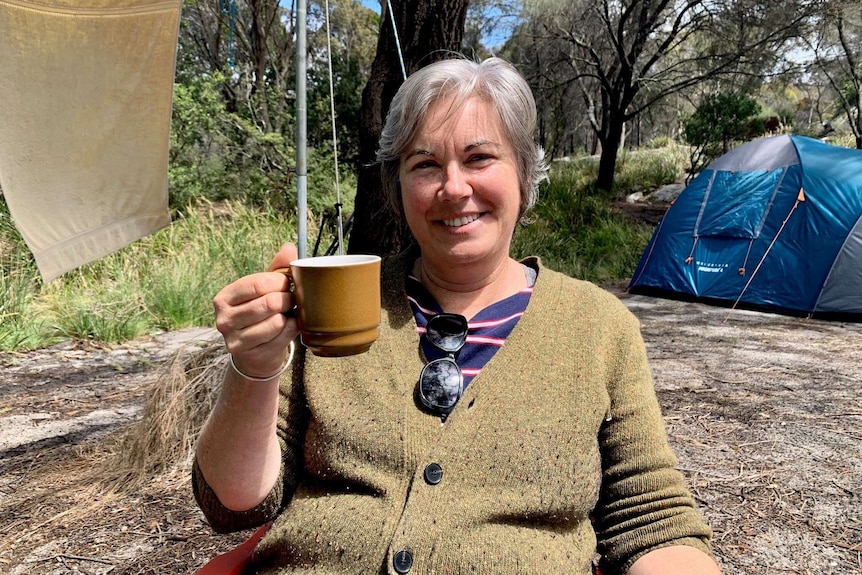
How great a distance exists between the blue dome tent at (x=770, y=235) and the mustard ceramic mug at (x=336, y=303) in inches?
234

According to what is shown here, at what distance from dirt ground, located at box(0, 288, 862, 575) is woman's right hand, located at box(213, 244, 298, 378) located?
4.33ft

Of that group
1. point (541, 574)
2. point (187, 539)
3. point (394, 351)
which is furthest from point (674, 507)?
point (187, 539)

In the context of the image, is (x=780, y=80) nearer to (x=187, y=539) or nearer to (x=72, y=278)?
(x=72, y=278)

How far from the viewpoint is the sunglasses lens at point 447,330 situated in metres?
1.26

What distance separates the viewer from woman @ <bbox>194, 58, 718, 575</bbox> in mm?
1066

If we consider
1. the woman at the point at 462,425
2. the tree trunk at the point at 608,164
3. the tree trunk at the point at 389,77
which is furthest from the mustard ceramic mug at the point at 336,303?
the tree trunk at the point at 608,164

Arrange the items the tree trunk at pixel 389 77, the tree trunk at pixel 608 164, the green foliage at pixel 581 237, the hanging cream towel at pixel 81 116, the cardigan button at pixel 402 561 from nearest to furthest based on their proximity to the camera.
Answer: the cardigan button at pixel 402 561 < the hanging cream towel at pixel 81 116 < the tree trunk at pixel 389 77 < the green foliage at pixel 581 237 < the tree trunk at pixel 608 164

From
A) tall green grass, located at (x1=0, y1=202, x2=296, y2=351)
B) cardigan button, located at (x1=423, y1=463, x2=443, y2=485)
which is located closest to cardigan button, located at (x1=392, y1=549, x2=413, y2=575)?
cardigan button, located at (x1=423, y1=463, x2=443, y2=485)

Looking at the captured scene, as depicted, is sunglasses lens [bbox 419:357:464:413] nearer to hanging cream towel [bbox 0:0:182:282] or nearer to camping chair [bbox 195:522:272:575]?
camping chair [bbox 195:522:272:575]

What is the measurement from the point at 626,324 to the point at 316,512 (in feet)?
2.55

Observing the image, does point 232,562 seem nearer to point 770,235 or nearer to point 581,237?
point 770,235

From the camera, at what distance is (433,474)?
3.56 feet

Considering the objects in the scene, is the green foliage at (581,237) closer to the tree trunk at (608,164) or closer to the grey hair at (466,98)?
the tree trunk at (608,164)

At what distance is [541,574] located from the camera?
1062 millimetres
